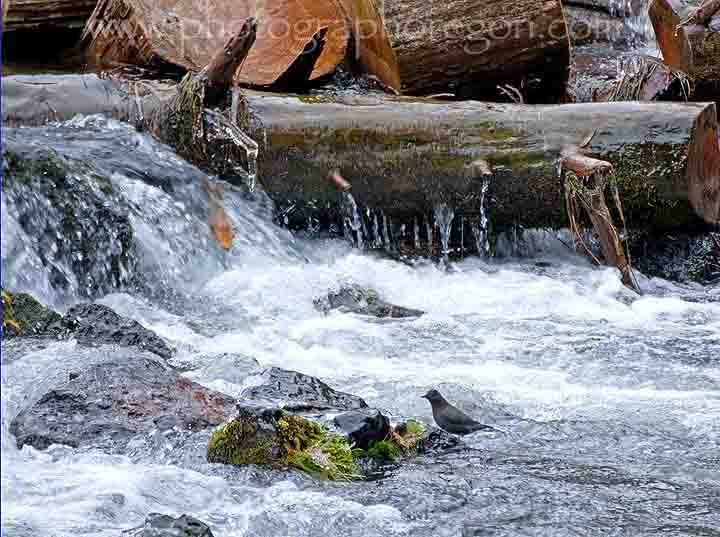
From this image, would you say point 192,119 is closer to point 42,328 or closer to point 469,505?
point 42,328

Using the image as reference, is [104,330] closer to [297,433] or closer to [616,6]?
[297,433]

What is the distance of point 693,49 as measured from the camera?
8617 millimetres

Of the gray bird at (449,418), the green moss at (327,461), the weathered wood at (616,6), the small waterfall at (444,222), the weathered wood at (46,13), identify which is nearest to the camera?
the green moss at (327,461)

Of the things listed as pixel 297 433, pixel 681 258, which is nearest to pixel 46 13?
pixel 681 258

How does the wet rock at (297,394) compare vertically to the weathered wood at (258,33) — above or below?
below

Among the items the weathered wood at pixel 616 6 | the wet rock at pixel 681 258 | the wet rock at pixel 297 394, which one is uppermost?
the weathered wood at pixel 616 6

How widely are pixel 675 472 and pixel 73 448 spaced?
208 centimetres

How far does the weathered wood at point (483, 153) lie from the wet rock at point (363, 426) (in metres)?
3.42

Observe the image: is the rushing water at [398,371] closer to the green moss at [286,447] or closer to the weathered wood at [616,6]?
the green moss at [286,447]

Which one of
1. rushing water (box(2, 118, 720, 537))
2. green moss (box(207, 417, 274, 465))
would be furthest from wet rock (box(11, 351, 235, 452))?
green moss (box(207, 417, 274, 465))

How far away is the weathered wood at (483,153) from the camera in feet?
22.0

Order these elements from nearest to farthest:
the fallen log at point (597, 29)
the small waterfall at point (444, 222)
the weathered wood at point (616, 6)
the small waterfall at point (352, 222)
Result: 1. the small waterfall at point (444, 222)
2. the small waterfall at point (352, 222)
3. the fallen log at point (597, 29)
4. the weathered wood at point (616, 6)

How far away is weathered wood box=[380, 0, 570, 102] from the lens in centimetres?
768

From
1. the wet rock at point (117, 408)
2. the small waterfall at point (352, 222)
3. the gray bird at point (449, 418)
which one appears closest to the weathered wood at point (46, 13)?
the small waterfall at point (352, 222)
